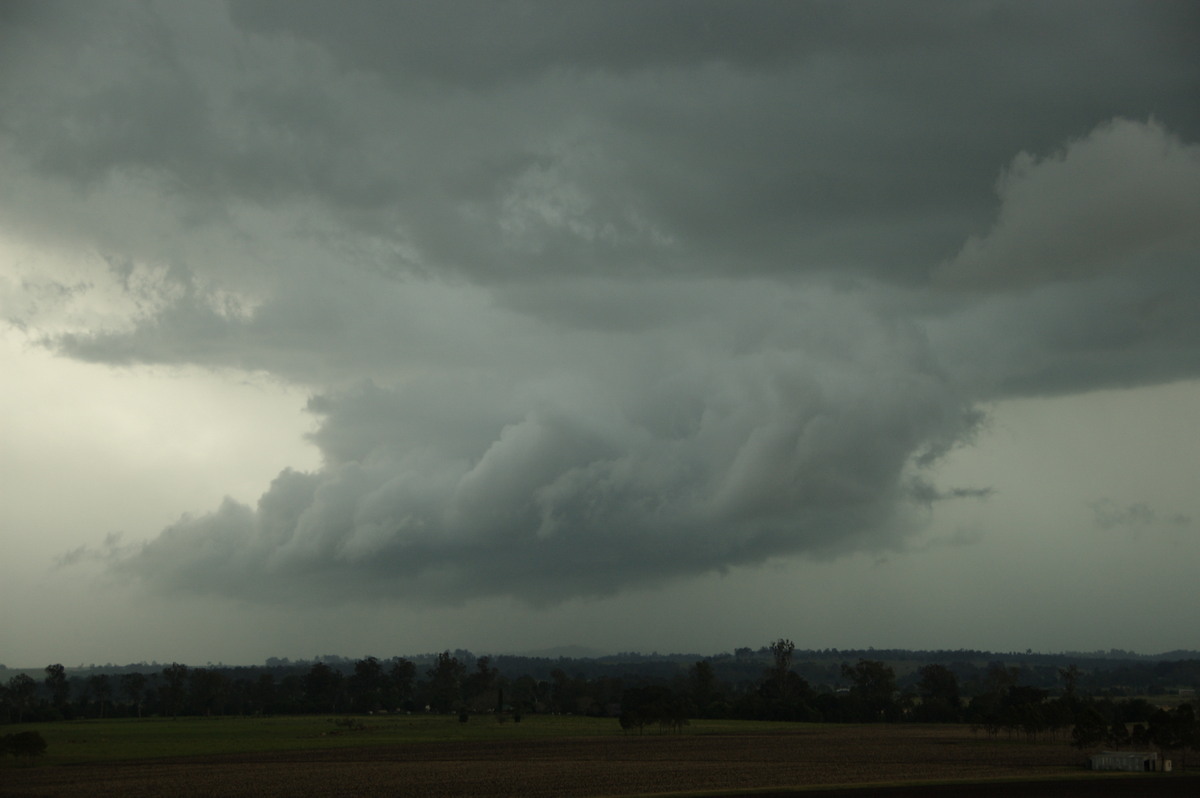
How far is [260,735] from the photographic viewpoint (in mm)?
164250

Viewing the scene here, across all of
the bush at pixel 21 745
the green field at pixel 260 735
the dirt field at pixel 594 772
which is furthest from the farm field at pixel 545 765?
the bush at pixel 21 745

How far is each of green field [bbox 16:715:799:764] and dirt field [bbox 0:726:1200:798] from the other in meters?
11.9

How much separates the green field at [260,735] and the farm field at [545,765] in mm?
352

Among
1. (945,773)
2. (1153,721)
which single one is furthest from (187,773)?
(1153,721)

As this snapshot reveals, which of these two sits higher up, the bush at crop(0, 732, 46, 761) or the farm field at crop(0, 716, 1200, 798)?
the bush at crop(0, 732, 46, 761)

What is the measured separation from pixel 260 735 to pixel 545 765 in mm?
76050

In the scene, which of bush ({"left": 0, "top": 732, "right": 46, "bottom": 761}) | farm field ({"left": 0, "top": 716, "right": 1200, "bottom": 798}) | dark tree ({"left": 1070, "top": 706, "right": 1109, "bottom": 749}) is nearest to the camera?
farm field ({"left": 0, "top": 716, "right": 1200, "bottom": 798})

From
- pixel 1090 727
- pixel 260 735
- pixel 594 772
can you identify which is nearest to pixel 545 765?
pixel 594 772

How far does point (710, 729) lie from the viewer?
618 ft

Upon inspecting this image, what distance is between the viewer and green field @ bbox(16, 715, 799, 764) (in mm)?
134125

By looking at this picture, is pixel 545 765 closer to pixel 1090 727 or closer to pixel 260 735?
pixel 1090 727

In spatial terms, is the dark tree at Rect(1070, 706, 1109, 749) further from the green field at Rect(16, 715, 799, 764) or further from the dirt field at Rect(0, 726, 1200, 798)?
the green field at Rect(16, 715, 799, 764)

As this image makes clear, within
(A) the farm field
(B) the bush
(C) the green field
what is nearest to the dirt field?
(A) the farm field

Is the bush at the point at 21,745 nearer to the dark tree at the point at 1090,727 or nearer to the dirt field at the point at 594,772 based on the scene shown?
the dirt field at the point at 594,772
